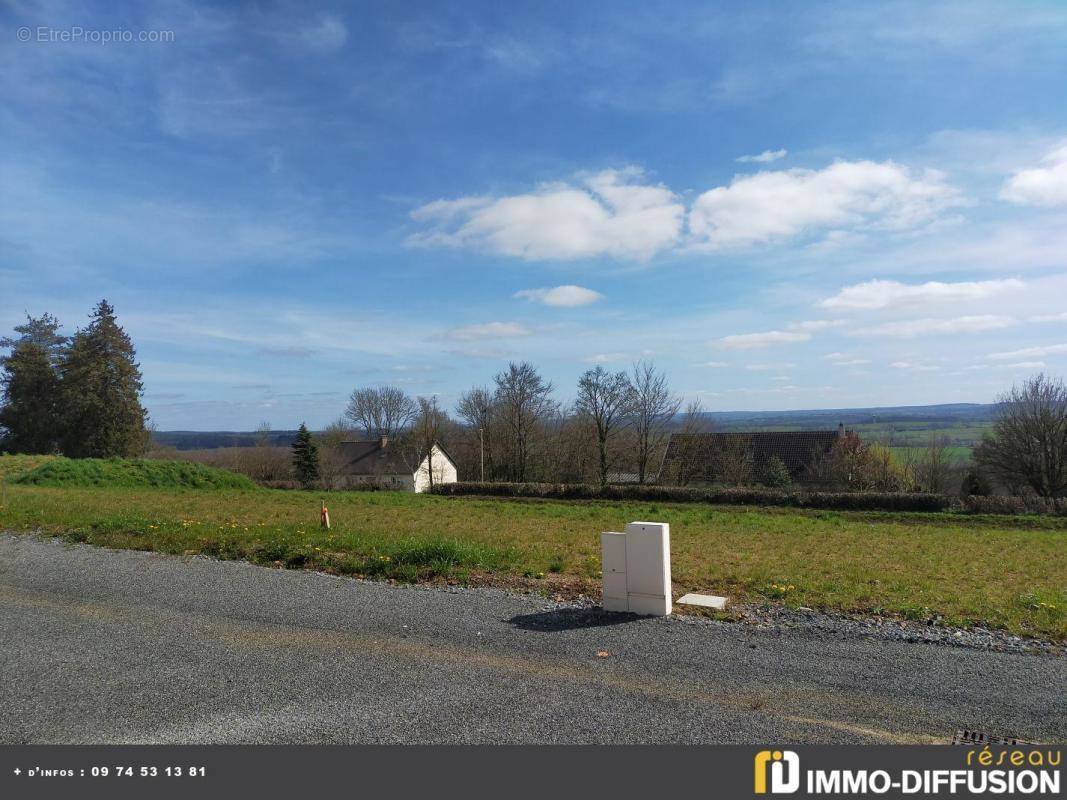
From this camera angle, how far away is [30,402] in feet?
116

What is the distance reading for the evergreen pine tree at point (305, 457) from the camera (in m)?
54.5

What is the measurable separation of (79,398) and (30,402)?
3.74 m

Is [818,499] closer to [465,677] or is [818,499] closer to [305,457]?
[465,677]

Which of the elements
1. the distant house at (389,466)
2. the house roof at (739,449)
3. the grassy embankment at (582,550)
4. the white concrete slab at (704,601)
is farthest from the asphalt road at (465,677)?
the distant house at (389,466)

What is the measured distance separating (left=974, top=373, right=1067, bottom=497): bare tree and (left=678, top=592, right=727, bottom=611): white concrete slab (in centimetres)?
4103

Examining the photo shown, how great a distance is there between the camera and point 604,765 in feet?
12.7

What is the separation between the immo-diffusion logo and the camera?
3.71 m

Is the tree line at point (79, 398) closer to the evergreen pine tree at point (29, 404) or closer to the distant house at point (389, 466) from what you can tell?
the evergreen pine tree at point (29, 404)

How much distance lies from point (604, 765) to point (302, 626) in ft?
12.6

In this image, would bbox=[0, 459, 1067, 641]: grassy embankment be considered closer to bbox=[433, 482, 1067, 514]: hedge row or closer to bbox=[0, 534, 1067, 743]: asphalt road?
bbox=[0, 534, 1067, 743]: asphalt road

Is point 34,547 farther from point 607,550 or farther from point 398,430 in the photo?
point 398,430


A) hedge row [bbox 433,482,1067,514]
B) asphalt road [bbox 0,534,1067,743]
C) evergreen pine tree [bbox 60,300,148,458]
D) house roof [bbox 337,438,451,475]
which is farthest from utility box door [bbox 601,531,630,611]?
house roof [bbox 337,438,451,475]

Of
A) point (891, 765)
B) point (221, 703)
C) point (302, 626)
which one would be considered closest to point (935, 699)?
point (891, 765)

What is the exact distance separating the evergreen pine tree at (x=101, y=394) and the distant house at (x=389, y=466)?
23187 millimetres
